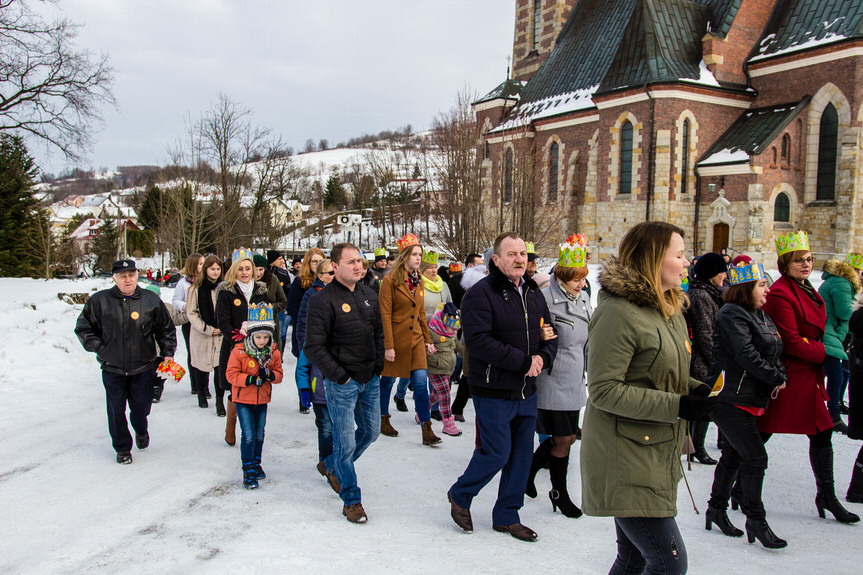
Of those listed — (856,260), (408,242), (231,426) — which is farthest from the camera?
(856,260)

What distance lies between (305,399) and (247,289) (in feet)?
5.16

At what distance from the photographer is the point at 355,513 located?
15.4 ft

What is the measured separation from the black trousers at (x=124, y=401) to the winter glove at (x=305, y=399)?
71.3 inches

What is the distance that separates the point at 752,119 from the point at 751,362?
27.9m

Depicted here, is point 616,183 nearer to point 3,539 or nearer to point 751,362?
point 751,362

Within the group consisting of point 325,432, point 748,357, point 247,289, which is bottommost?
point 325,432

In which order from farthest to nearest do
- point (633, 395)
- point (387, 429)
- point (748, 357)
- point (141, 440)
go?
point (387, 429)
point (141, 440)
point (748, 357)
point (633, 395)

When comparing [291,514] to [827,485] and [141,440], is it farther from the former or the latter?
[827,485]

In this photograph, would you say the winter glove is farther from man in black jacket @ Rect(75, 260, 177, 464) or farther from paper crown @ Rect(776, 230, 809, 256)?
paper crown @ Rect(776, 230, 809, 256)

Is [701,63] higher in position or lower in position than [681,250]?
higher

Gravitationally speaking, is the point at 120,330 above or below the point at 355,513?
above

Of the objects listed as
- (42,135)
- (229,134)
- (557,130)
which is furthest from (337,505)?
(557,130)

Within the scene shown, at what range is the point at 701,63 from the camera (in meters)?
29.1

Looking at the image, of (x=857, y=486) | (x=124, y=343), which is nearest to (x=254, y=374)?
(x=124, y=343)
